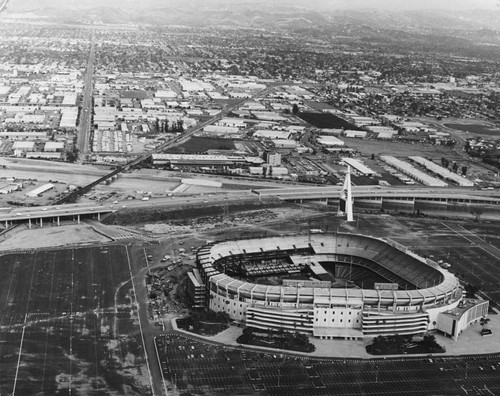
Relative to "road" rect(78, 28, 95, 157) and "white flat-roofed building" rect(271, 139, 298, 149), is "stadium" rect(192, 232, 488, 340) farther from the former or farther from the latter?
"white flat-roofed building" rect(271, 139, 298, 149)

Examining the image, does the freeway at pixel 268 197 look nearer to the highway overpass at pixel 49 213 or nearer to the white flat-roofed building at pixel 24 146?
the highway overpass at pixel 49 213

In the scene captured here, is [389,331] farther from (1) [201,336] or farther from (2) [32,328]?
(2) [32,328]

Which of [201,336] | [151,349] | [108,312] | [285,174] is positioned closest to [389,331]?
[201,336]

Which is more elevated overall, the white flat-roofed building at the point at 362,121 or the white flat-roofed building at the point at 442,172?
the white flat-roofed building at the point at 362,121

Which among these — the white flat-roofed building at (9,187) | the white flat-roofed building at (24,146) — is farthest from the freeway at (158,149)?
the white flat-roofed building at (24,146)

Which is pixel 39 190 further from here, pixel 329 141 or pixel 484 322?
pixel 484 322

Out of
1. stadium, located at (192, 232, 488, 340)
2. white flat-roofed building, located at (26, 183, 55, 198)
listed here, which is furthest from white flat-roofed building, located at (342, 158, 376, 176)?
white flat-roofed building, located at (26, 183, 55, 198)
